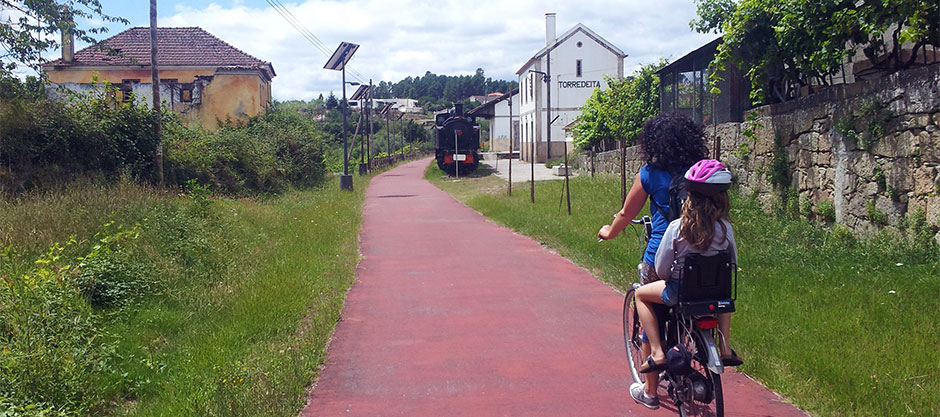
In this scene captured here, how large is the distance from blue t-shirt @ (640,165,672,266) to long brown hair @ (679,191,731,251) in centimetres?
50

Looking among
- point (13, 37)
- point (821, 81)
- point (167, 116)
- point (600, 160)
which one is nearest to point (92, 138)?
point (13, 37)

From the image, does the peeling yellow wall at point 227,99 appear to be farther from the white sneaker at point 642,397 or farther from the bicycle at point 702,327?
the bicycle at point 702,327

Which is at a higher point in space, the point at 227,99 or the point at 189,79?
the point at 189,79

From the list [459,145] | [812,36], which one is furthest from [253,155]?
[812,36]

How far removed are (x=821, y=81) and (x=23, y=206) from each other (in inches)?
478

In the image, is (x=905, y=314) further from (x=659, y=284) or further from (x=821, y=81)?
(x=821, y=81)

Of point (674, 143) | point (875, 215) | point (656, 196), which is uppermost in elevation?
point (674, 143)

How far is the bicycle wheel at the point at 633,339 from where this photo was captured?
4.93m

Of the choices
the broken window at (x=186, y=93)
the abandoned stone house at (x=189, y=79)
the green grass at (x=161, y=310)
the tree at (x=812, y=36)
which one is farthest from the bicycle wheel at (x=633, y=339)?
the broken window at (x=186, y=93)

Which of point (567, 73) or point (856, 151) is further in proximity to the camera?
point (567, 73)

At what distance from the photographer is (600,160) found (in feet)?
88.2

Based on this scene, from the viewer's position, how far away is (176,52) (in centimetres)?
3381

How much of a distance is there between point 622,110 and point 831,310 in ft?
63.2

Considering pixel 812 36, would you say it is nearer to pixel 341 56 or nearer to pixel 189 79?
pixel 341 56
